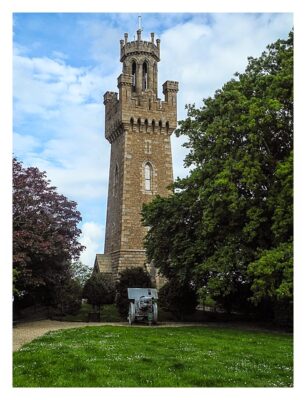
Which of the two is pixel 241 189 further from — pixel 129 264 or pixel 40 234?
pixel 129 264

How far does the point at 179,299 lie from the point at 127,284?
321 centimetres

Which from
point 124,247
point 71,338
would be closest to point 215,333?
point 71,338

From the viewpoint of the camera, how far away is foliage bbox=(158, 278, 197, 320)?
2866cm

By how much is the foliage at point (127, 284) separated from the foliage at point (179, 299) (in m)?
1.51

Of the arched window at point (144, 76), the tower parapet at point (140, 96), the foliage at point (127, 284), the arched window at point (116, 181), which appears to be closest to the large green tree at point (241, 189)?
the foliage at point (127, 284)

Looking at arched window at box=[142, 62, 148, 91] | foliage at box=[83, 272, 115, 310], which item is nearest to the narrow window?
arched window at box=[142, 62, 148, 91]

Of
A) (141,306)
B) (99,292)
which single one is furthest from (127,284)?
(141,306)

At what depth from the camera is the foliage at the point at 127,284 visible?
28702 mm

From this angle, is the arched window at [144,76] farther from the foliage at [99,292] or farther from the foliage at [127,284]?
the foliage at [127,284]

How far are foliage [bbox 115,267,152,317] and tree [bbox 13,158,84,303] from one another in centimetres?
337

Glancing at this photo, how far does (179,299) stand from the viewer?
29.0 metres

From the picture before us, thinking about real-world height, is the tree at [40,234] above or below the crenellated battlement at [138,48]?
below

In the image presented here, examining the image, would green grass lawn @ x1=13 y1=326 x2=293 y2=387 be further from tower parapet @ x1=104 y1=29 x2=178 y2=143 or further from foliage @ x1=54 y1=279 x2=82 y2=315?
tower parapet @ x1=104 y1=29 x2=178 y2=143

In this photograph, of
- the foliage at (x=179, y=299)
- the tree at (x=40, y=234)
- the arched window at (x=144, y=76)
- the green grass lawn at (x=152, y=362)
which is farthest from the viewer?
the arched window at (x=144, y=76)
